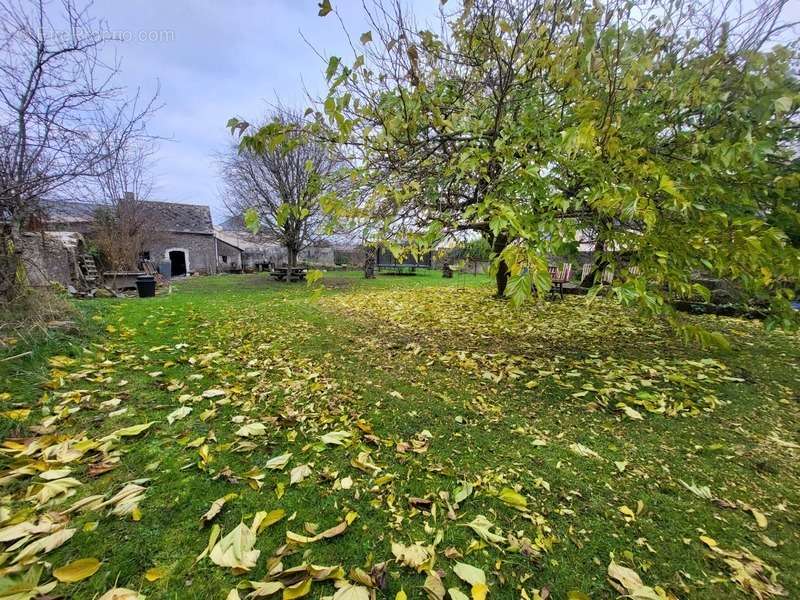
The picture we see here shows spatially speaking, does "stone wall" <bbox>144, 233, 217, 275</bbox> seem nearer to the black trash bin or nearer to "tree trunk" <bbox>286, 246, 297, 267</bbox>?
"tree trunk" <bbox>286, 246, 297, 267</bbox>

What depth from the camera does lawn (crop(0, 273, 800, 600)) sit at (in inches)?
52.9

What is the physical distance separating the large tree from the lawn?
1.11 metres

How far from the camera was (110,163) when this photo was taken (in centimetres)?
432

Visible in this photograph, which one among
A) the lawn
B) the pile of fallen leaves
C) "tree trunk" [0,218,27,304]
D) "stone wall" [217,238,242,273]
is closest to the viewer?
the lawn

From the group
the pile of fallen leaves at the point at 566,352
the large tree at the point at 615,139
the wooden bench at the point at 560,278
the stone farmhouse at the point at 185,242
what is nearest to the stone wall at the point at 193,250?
the stone farmhouse at the point at 185,242

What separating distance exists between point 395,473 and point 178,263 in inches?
1010

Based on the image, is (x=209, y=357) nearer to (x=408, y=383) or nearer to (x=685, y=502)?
(x=408, y=383)

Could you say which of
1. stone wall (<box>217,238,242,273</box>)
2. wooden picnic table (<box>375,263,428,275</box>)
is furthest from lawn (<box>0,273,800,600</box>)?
stone wall (<box>217,238,242,273</box>)

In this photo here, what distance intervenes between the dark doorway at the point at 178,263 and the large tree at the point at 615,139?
24.1 metres

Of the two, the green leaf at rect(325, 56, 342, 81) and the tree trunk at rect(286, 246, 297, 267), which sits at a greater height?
the green leaf at rect(325, 56, 342, 81)

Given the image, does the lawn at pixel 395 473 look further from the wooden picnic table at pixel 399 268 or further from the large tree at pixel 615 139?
the wooden picnic table at pixel 399 268

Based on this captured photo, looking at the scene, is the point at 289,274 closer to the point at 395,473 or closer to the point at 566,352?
the point at 566,352

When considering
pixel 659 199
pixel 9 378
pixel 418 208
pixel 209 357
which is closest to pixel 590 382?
pixel 659 199

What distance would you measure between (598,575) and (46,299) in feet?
19.5
